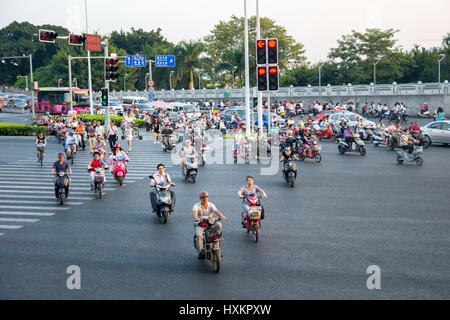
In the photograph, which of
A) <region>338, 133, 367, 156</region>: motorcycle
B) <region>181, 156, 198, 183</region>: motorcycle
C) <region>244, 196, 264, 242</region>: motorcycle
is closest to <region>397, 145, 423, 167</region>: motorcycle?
<region>338, 133, 367, 156</region>: motorcycle

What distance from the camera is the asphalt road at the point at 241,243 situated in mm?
8422

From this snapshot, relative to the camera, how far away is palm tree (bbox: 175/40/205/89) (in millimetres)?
88562

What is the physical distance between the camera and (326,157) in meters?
28.1

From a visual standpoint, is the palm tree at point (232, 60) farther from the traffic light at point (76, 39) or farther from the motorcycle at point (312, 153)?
the motorcycle at point (312, 153)

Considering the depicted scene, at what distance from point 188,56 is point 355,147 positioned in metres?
63.3

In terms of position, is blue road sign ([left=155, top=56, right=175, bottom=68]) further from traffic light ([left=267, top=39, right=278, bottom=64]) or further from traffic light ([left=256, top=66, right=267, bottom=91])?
traffic light ([left=267, top=39, right=278, bottom=64])

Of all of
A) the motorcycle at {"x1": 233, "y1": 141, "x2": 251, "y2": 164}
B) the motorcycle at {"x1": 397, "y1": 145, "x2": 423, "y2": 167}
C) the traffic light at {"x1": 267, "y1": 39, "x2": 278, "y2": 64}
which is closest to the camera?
the traffic light at {"x1": 267, "y1": 39, "x2": 278, "y2": 64}

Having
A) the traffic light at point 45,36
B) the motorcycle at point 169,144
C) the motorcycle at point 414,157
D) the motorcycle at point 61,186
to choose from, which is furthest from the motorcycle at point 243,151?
the motorcycle at point 61,186

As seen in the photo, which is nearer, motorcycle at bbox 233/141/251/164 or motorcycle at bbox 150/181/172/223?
motorcycle at bbox 150/181/172/223

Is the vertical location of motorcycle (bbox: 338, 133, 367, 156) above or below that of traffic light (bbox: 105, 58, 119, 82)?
below

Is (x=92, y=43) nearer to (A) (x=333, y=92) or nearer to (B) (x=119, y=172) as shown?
(B) (x=119, y=172)

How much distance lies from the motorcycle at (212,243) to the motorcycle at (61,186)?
7.41 metres

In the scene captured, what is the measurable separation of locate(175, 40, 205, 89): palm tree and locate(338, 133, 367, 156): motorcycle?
62484mm

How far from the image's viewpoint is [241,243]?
11.4 meters
